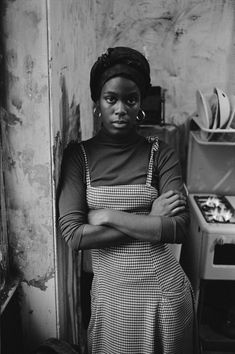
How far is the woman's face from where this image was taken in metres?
1.33

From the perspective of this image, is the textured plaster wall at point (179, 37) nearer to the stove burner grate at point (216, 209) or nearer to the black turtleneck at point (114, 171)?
the stove burner grate at point (216, 209)

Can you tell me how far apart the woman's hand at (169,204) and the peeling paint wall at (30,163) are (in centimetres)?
37

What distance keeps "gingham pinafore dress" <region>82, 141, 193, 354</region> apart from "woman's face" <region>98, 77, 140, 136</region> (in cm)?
16

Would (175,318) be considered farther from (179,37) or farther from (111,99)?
(179,37)

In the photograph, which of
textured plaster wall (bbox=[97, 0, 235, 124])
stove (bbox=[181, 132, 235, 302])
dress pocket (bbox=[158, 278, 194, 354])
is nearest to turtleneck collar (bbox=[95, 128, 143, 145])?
dress pocket (bbox=[158, 278, 194, 354])

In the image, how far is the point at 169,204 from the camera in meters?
1.33

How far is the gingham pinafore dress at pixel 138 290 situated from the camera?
1.38 metres

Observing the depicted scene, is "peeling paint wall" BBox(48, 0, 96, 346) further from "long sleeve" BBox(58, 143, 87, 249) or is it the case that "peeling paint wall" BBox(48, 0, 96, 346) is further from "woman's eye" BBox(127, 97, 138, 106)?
"woman's eye" BBox(127, 97, 138, 106)

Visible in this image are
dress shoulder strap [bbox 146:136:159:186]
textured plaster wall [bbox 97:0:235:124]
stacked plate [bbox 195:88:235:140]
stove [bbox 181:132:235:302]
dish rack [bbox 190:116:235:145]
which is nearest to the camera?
dress shoulder strap [bbox 146:136:159:186]

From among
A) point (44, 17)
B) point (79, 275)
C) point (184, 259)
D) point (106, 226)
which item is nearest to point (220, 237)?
point (184, 259)

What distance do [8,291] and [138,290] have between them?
45 centimetres

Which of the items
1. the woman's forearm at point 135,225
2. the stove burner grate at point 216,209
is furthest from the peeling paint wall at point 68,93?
the stove burner grate at point 216,209

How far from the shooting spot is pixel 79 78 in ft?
5.82

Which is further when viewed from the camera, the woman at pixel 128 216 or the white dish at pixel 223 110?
the white dish at pixel 223 110
